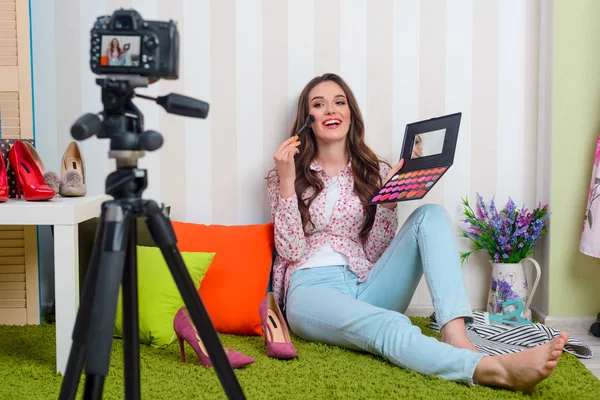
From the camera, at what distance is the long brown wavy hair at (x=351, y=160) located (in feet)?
7.10

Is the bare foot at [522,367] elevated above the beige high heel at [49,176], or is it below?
below

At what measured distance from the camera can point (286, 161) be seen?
2.00 m

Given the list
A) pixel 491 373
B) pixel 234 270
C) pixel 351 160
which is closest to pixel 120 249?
pixel 491 373

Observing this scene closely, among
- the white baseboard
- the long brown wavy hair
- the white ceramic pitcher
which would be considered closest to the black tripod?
the long brown wavy hair

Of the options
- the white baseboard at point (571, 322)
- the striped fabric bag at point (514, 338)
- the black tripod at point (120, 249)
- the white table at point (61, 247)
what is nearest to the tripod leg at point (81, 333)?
the black tripod at point (120, 249)

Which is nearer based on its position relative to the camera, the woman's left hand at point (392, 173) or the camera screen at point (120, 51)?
the camera screen at point (120, 51)

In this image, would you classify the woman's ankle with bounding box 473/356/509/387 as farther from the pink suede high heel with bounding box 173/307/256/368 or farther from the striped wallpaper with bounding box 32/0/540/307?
the striped wallpaper with bounding box 32/0/540/307

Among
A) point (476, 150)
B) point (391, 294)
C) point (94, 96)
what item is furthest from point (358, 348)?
point (94, 96)

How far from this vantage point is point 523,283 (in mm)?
2285

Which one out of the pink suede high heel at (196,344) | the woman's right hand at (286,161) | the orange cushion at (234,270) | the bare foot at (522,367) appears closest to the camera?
the bare foot at (522,367)

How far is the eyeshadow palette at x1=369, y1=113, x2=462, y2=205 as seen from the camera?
6.12 feet

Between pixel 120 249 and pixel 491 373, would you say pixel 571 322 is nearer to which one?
pixel 491 373

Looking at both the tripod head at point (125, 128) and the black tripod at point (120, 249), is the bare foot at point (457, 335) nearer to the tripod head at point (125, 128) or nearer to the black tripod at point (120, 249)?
the black tripod at point (120, 249)

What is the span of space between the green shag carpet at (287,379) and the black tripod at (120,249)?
57cm
